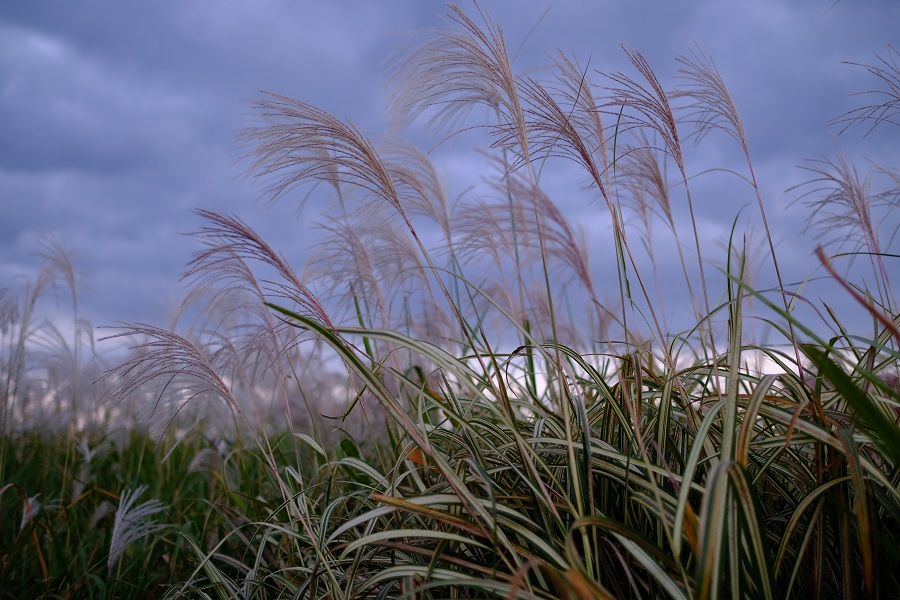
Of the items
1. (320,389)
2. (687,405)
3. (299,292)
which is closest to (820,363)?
(687,405)

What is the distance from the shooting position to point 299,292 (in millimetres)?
1691

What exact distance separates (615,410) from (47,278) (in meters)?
4.43

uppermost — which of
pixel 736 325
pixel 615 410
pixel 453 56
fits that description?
pixel 453 56

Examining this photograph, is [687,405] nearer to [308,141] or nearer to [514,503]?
[514,503]

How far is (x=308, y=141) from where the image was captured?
1752 millimetres

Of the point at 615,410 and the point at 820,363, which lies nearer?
the point at 820,363

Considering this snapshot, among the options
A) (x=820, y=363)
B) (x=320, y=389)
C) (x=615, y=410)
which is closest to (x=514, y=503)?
(x=615, y=410)

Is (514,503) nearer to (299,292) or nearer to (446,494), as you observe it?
(446,494)

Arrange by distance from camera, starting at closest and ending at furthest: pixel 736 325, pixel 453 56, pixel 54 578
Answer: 1. pixel 736 325
2. pixel 453 56
3. pixel 54 578

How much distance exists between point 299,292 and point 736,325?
1.02m

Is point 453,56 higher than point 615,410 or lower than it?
higher

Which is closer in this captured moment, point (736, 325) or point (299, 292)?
point (736, 325)

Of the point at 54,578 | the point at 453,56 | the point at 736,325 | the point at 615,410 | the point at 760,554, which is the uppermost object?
the point at 453,56

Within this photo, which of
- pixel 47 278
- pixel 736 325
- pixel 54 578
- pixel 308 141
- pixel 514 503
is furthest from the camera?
pixel 47 278
